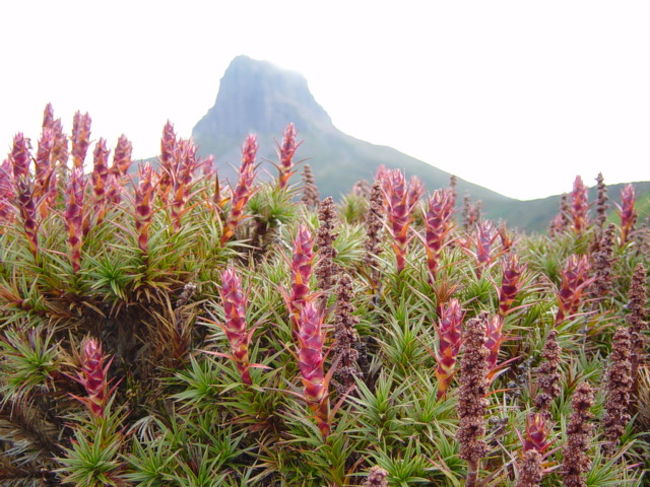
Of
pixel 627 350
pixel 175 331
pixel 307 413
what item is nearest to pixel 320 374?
pixel 307 413

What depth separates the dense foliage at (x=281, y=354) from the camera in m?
2.18

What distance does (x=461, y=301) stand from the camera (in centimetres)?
325

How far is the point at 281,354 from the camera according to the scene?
2.79 meters

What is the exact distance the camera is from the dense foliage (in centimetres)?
218

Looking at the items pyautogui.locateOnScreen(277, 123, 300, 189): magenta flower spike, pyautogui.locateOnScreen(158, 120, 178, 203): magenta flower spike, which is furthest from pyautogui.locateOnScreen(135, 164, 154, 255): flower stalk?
pyautogui.locateOnScreen(277, 123, 300, 189): magenta flower spike

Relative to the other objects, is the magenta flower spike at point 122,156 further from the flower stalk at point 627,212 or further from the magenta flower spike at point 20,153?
the flower stalk at point 627,212

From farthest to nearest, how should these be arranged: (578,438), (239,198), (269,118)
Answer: (269,118)
(239,198)
(578,438)

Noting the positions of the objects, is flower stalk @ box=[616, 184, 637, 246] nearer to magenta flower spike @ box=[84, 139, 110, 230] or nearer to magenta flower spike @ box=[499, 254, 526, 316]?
magenta flower spike @ box=[499, 254, 526, 316]

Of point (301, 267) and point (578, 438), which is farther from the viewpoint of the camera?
point (301, 267)

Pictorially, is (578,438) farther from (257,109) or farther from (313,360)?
(257,109)

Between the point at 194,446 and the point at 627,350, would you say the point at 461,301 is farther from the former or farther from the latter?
the point at 194,446

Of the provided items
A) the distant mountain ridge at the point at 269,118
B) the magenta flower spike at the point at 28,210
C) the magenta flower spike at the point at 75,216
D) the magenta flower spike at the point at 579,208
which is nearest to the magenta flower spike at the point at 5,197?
the magenta flower spike at the point at 28,210

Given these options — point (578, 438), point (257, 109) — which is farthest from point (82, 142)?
point (257, 109)

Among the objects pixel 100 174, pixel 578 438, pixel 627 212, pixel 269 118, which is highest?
pixel 269 118
